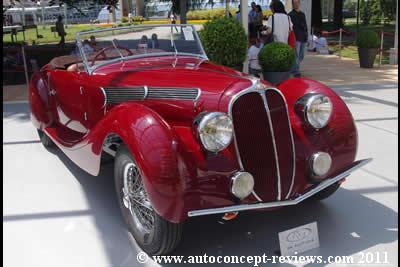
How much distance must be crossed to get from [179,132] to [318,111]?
1.06 m

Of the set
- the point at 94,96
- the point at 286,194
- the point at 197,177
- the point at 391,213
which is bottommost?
the point at 391,213

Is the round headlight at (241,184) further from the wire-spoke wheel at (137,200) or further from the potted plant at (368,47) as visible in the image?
the potted plant at (368,47)

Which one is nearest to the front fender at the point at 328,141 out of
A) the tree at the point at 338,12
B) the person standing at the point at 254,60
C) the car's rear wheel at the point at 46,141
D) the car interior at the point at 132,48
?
the car interior at the point at 132,48

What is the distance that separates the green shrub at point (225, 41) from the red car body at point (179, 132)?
3.96m

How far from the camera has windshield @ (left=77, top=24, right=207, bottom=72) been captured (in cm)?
423

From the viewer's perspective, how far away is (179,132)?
2951 mm

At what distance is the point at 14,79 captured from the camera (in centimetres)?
1064

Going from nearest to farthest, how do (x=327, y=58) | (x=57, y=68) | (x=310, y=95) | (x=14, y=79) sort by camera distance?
(x=310, y=95) < (x=57, y=68) < (x=14, y=79) < (x=327, y=58)

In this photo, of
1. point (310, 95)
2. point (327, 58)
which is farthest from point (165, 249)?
point (327, 58)

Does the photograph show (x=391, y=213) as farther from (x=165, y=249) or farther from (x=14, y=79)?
(x=14, y=79)

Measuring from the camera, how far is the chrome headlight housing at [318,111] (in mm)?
3262

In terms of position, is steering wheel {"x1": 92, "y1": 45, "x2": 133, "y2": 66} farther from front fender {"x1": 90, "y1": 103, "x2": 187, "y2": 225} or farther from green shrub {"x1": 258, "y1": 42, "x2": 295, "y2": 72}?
green shrub {"x1": 258, "y1": 42, "x2": 295, "y2": 72}

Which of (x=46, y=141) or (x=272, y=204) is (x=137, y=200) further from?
(x=46, y=141)

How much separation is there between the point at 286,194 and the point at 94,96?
1.92 m
